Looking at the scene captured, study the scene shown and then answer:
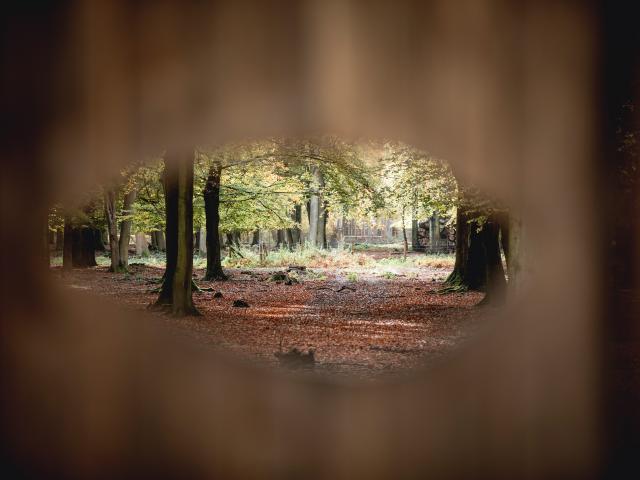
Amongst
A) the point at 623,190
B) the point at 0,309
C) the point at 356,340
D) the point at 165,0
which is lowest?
the point at 356,340

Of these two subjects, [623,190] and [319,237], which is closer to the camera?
[623,190]

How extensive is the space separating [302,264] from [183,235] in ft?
42.3

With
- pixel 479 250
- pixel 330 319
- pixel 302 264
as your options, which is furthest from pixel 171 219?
pixel 302 264

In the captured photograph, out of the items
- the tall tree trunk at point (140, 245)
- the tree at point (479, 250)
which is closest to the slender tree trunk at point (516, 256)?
the tree at point (479, 250)

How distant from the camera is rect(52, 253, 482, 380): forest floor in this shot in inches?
265

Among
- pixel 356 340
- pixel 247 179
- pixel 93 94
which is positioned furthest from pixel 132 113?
pixel 247 179

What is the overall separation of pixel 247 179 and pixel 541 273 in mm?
14163

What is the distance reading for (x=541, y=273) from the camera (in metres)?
3.40

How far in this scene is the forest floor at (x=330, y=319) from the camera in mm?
6742

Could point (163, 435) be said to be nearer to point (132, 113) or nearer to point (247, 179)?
point (132, 113)

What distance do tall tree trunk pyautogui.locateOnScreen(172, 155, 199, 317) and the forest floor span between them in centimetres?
38

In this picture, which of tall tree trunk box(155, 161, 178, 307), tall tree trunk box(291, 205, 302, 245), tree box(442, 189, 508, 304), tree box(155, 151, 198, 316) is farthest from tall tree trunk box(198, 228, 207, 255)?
tree box(155, 151, 198, 316)

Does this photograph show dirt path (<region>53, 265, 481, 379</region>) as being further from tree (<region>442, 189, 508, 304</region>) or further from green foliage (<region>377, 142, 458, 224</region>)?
green foliage (<region>377, 142, 458, 224</region>)

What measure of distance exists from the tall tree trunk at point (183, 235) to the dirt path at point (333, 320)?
0.39 m
